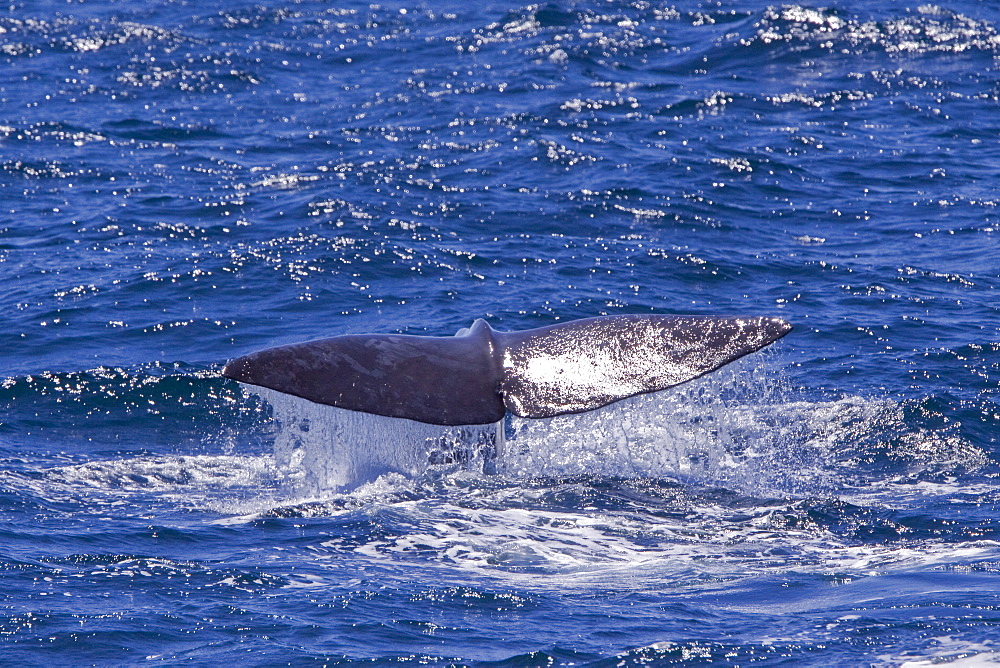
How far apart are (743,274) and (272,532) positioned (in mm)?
7127

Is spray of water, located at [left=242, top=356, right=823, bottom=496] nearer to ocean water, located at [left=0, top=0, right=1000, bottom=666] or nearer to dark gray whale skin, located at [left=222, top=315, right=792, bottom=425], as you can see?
ocean water, located at [left=0, top=0, right=1000, bottom=666]

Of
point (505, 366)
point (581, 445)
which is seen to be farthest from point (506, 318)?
point (505, 366)

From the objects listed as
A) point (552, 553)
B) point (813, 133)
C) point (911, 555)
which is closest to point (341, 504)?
point (552, 553)

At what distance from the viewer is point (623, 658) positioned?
22.1 ft

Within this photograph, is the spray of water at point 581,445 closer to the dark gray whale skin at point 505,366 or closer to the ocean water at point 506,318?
the ocean water at point 506,318

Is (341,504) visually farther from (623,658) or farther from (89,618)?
(623,658)

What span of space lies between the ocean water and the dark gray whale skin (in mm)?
492

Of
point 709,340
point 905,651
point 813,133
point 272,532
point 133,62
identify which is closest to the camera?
point 905,651

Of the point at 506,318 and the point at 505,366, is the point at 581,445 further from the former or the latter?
the point at 506,318

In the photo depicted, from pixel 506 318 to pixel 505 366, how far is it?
5.30 metres

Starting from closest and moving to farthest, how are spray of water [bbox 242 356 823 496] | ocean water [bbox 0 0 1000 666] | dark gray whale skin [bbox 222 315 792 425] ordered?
ocean water [bbox 0 0 1000 666] < dark gray whale skin [bbox 222 315 792 425] < spray of water [bbox 242 356 823 496]

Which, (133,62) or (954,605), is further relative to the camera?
(133,62)

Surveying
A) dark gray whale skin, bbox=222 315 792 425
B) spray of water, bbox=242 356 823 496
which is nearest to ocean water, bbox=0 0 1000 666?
spray of water, bbox=242 356 823 496

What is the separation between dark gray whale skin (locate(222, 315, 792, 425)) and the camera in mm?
7586
